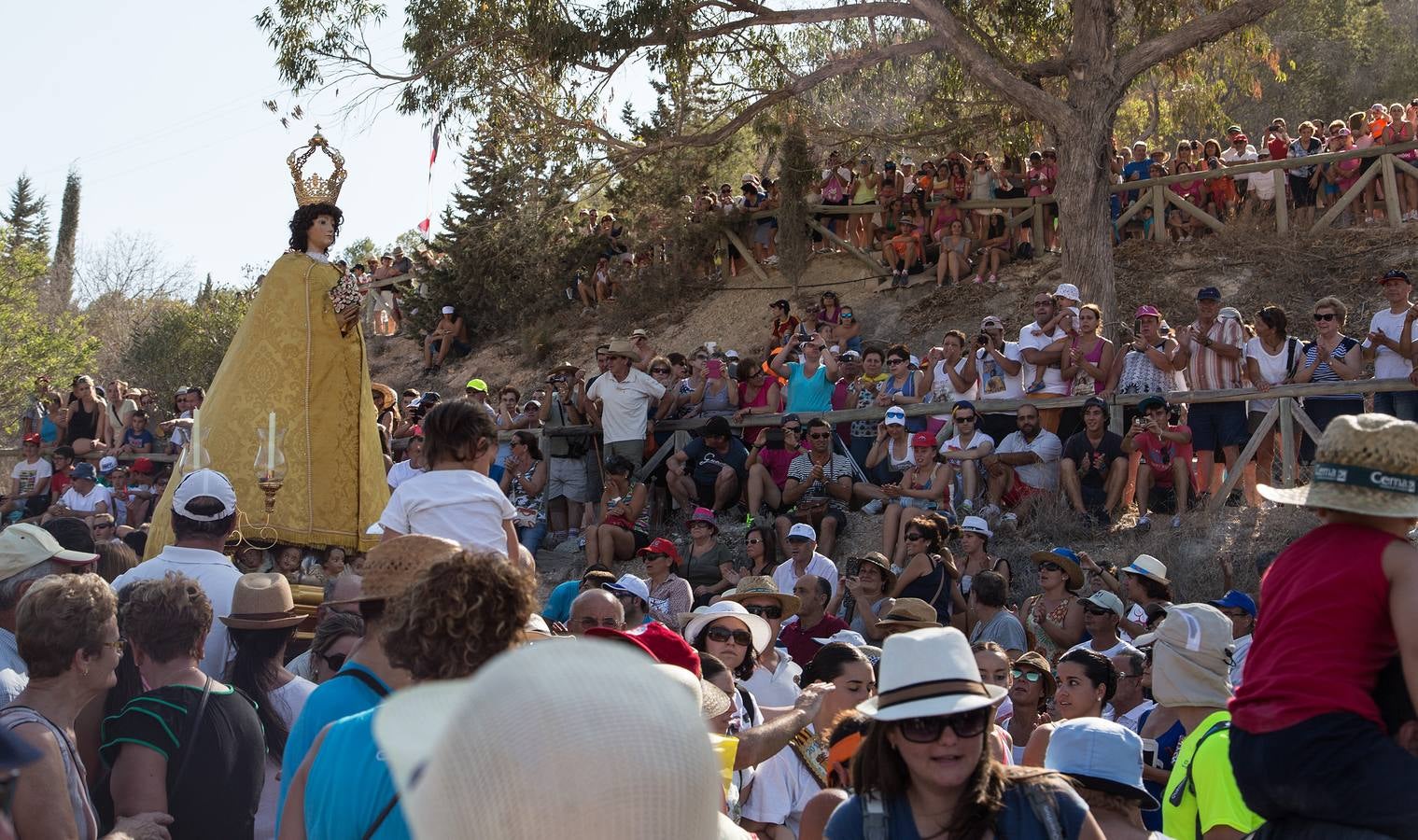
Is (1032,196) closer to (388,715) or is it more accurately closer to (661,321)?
(661,321)

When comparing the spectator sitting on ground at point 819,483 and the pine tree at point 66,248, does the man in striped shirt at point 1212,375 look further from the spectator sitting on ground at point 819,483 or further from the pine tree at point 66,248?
the pine tree at point 66,248

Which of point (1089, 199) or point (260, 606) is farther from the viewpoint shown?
point (1089, 199)

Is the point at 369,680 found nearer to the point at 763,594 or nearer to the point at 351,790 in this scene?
the point at 351,790

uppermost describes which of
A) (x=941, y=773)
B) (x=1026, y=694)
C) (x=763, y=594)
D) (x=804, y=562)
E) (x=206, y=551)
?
(x=206, y=551)

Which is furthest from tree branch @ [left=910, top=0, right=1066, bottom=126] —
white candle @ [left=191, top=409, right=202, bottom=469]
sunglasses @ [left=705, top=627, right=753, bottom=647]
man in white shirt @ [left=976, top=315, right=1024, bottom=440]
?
sunglasses @ [left=705, top=627, right=753, bottom=647]

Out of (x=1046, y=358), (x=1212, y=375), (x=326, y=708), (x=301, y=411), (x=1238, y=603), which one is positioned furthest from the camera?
(x=1046, y=358)

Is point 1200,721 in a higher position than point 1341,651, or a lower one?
lower

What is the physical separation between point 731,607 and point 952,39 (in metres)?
11.2

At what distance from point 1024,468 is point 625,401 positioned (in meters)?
4.02

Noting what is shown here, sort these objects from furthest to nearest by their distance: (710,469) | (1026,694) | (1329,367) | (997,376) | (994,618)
A: (710,469) → (997,376) → (1329,367) → (994,618) → (1026,694)

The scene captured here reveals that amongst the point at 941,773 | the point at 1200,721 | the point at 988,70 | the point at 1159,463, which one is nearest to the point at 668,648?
the point at 941,773

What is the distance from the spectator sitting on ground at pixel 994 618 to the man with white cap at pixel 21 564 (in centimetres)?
502

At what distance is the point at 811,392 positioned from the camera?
13.6 metres

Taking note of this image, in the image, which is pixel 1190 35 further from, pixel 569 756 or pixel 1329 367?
pixel 569 756
